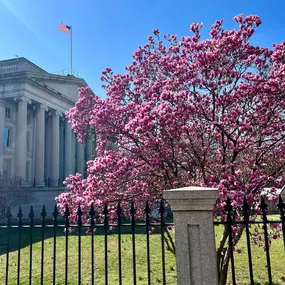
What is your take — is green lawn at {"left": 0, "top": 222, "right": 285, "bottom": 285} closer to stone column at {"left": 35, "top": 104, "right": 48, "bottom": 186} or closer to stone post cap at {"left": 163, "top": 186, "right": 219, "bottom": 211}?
stone post cap at {"left": 163, "top": 186, "right": 219, "bottom": 211}

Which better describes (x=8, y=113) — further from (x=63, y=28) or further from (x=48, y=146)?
(x=63, y=28)

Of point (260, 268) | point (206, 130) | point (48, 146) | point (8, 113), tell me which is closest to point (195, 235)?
point (206, 130)

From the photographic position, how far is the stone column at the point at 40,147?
3122cm

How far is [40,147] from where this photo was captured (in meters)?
31.6

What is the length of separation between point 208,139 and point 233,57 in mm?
1808

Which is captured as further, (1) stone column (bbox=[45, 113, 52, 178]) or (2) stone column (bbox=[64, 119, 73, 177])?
(2) stone column (bbox=[64, 119, 73, 177])

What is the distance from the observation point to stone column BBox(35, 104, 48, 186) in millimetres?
31219

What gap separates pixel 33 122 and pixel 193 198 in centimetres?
3427

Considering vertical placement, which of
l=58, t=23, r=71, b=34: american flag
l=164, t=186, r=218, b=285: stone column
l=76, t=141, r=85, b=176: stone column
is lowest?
l=164, t=186, r=218, b=285: stone column

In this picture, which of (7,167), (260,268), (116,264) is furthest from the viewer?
(7,167)

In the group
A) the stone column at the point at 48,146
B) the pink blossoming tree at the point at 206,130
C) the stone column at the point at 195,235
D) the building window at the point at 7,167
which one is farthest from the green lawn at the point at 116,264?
the stone column at the point at 48,146

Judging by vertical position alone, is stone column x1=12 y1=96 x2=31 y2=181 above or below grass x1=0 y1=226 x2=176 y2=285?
above

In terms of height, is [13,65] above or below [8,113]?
above

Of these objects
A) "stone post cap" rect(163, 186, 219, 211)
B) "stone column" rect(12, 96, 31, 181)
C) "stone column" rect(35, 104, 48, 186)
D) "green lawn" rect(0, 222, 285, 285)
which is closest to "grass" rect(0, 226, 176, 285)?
"green lawn" rect(0, 222, 285, 285)
